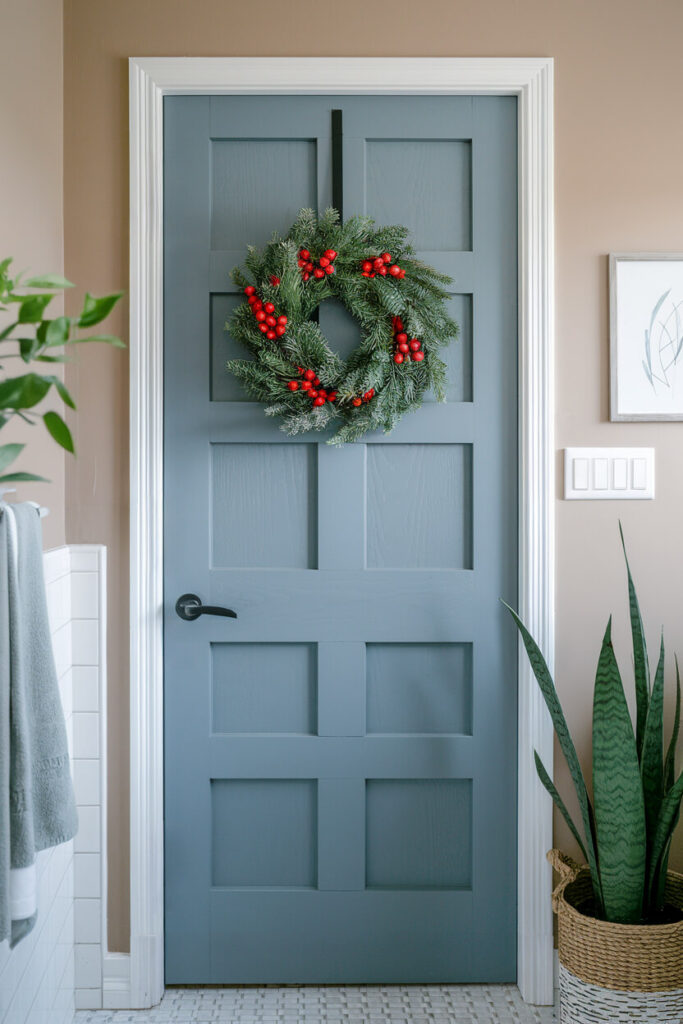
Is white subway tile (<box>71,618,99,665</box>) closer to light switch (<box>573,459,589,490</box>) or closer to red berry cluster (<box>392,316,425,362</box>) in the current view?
red berry cluster (<box>392,316,425,362</box>)

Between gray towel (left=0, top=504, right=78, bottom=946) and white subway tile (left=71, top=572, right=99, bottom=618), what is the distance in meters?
0.59

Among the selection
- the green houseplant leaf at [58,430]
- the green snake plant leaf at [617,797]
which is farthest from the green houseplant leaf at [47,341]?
the green snake plant leaf at [617,797]

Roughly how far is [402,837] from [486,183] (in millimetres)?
1561

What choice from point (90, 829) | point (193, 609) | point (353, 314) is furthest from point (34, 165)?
point (90, 829)

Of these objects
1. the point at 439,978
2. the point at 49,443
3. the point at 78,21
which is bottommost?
the point at 439,978

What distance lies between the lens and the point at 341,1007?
1.85 metres

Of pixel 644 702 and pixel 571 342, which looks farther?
pixel 571 342

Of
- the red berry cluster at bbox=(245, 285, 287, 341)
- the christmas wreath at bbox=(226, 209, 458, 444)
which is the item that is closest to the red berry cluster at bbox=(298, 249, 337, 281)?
the christmas wreath at bbox=(226, 209, 458, 444)

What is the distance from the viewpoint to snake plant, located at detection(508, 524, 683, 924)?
5.30 ft

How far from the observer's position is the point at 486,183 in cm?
189

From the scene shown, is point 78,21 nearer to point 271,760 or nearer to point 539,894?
point 271,760

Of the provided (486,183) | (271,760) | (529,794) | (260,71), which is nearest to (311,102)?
(260,71)

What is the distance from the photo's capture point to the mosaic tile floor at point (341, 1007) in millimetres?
1811

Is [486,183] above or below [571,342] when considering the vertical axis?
above
